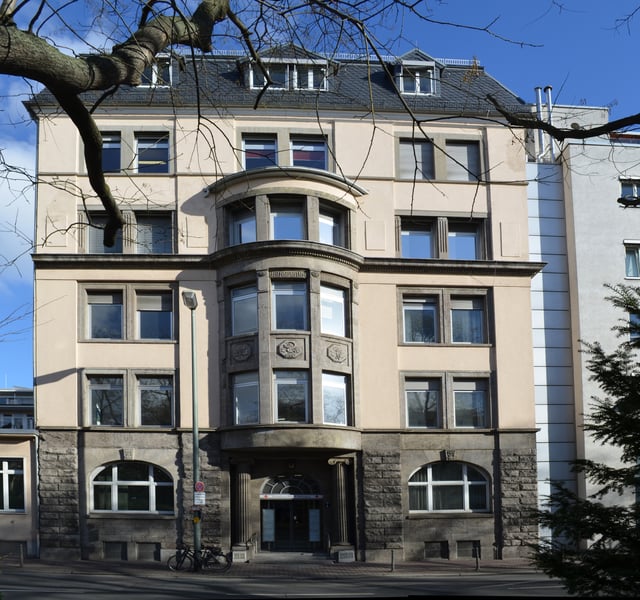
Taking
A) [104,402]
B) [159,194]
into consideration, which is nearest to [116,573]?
[104,402]

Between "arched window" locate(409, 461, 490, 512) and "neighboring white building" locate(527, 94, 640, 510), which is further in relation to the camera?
"neighboring white building" locate(527, 94, 640, 510)

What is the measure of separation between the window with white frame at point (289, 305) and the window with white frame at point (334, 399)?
1897 millimetres

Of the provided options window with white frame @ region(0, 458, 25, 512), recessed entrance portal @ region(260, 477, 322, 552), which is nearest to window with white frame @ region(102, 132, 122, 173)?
window with white frame @ region(0, 458, 25, 512)

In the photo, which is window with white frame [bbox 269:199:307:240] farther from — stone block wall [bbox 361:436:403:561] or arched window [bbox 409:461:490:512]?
arched window [bbox 409:461:490:512]

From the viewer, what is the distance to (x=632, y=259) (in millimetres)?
35969

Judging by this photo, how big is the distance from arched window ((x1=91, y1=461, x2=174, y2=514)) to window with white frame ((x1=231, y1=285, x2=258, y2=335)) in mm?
5244

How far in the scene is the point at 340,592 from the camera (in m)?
21.0

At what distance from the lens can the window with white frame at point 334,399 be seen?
1166 inches

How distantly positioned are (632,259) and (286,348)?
15.0 m

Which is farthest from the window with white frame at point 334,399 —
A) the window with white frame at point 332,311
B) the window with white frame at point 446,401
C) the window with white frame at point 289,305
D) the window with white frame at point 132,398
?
the window with white frame at point 132,398

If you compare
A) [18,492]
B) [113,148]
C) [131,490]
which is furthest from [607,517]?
[113,148]

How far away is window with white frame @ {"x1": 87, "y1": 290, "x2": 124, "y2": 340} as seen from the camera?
101ft

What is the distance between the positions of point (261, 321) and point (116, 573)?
8598 millimetres

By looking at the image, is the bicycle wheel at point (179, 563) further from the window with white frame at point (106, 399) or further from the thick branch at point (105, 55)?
the thick branch at point (105, 55)
